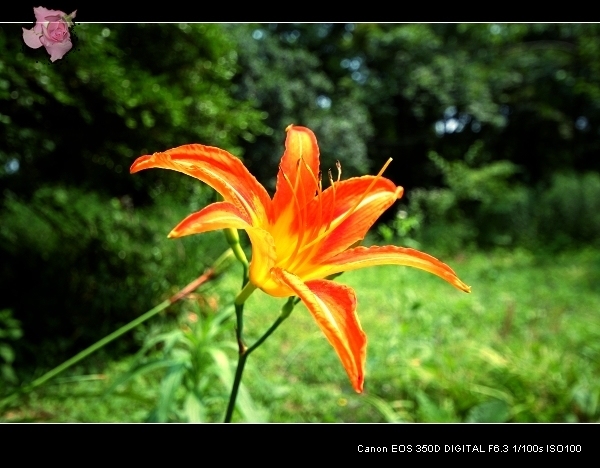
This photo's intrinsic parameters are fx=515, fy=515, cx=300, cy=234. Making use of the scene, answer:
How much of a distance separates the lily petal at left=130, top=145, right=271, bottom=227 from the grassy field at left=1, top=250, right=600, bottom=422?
0.45m

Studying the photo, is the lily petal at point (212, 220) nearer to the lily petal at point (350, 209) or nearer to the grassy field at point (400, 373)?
the lily petal at point (350, 209)

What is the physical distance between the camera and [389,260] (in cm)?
38

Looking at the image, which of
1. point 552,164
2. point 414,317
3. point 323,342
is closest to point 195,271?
point 323,342

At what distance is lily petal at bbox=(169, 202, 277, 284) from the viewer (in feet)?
1.05

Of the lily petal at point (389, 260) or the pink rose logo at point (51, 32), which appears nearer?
the lily petal at point (389, 260)

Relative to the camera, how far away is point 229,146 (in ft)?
5.96

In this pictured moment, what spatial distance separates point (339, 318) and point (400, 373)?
1.41 metres

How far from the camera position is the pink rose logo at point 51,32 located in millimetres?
583

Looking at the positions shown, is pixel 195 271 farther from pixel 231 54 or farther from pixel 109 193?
pixel 231 54

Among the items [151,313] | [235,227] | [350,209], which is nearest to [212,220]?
[235,227]

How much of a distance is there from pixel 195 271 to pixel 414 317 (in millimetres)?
849

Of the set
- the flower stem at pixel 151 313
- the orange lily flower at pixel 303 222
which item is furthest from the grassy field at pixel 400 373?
the orange lily flower at pixel 303 222

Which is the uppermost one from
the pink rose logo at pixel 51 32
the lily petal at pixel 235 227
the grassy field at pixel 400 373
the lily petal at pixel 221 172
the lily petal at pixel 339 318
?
the pink rose logo at pixel 51 32

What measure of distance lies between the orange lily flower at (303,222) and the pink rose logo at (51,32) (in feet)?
1.10
